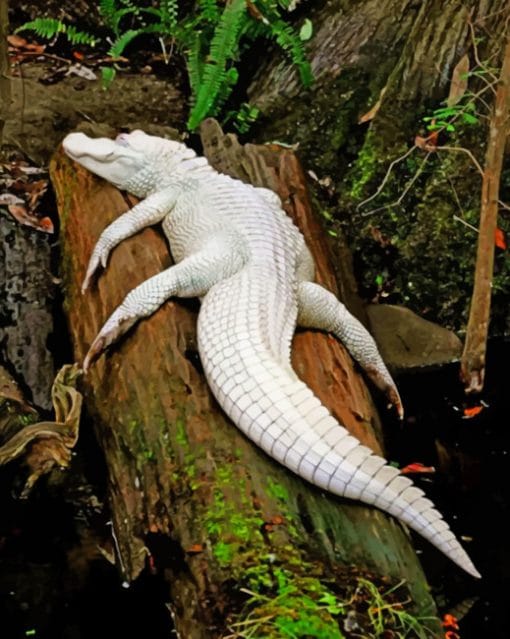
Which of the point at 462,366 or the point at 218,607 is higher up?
the point at 218,607

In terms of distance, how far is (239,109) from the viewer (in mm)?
7129

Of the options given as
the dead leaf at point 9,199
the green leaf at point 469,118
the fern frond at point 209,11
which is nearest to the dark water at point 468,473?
the green leaf at point 469,118

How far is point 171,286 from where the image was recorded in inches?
166

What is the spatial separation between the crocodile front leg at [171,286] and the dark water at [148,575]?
25.5 inches

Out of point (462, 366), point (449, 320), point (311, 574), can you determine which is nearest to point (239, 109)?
point (449, 320)

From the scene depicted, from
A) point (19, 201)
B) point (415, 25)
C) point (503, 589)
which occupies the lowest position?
point (19, 201)

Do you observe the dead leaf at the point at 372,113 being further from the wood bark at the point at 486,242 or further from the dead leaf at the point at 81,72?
the dead leaf at the point at 81,72

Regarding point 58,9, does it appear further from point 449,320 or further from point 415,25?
point 449,320

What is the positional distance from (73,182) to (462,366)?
2517mm

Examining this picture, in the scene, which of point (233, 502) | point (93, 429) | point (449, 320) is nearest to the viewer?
point (233, 502)

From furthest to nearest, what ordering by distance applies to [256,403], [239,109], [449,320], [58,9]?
1. [58,9]
2. [239,109]
3. [449,320]
4. [256,403]

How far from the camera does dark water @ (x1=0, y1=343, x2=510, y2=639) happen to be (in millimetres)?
3539

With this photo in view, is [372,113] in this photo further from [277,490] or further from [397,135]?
[277,490]

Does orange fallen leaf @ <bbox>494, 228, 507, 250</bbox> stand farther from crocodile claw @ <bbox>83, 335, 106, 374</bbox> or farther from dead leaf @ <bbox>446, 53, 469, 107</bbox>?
crocodile claw @ <bbox>83, 335, 106, 374</bbox>
